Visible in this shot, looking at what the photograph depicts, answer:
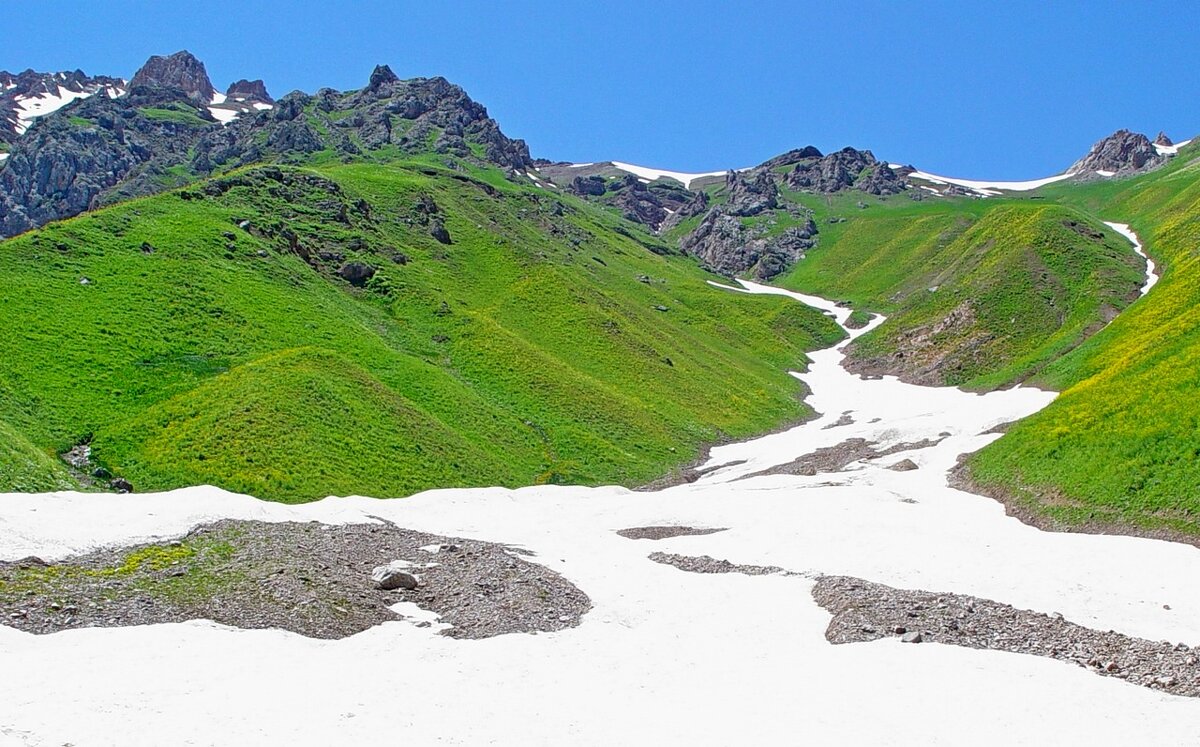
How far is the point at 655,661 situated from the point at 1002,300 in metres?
109

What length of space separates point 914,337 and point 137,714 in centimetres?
11670

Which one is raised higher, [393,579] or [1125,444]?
[1125,444]

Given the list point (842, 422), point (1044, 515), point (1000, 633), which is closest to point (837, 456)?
point (842, 422)

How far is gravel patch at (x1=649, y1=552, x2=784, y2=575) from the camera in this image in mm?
28152

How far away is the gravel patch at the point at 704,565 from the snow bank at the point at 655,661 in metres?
0.73

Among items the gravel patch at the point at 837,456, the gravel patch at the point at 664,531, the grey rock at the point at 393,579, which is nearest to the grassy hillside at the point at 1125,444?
the gravel patch at the point at 837,456

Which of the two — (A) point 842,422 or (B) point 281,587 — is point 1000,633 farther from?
(A) point 842,422

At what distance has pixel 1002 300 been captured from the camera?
4220 inches

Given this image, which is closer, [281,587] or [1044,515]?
[281,587]

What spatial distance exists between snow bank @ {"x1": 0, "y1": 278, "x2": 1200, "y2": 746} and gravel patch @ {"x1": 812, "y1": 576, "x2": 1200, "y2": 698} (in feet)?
2.56

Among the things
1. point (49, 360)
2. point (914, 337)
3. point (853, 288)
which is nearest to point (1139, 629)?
point (49, 360)

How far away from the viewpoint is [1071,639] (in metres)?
19.4

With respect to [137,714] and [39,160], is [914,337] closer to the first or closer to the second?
[137,714]

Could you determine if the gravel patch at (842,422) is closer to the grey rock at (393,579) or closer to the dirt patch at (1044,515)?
the dirt patch at (1044,515)
